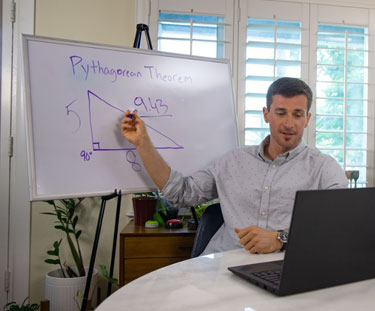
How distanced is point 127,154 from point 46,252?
110 centimetres

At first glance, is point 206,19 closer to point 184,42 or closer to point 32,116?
point 184,42

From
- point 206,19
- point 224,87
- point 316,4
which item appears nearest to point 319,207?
point 224,87

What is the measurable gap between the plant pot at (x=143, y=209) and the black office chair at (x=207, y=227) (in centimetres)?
50

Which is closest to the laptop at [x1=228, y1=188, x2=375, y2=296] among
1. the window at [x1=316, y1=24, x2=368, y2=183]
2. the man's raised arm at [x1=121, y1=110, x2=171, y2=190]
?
the man's raised arm at [x1=121, y1=110, x2=171, y2=190]

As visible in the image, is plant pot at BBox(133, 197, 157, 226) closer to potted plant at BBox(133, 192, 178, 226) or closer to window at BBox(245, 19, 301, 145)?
potted plant at BBox(133, 192, 178, 226)

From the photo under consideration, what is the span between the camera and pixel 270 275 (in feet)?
2.50

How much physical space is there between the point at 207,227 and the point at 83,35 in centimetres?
143

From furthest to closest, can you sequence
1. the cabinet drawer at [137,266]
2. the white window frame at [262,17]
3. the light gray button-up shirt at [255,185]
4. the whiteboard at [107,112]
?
the white window frame at [262,17], the cabinet drawer at [137,266], the light gray button-up shirt at [255,185], the whiteboard at [107,112]

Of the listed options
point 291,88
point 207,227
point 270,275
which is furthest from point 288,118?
point 270,275

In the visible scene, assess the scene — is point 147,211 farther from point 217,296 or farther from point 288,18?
point 288,18

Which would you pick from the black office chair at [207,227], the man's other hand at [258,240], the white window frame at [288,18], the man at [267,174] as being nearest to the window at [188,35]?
the white window frame at [288,18]

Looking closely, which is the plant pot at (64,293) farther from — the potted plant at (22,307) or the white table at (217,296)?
the white table at (217,296)

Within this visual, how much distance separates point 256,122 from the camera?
224 cm

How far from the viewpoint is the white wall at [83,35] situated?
212 cm
